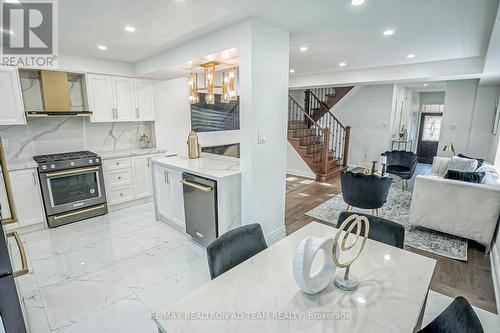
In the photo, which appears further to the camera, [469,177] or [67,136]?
[67,136]

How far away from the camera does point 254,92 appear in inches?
106

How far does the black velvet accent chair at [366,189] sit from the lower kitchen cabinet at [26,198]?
439 centimetres

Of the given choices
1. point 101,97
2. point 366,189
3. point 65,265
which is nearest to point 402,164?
point 366,189

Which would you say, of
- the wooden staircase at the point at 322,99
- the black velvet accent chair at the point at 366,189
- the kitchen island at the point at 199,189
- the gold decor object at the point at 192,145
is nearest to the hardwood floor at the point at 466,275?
the black velvet accent chair at the point at 366,189

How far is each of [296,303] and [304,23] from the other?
2641 mm

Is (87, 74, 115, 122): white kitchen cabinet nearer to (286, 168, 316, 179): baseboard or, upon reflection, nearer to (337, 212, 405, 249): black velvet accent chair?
(337, 212, 405, 249): black velvet accent chair

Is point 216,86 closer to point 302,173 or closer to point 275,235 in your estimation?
point 275,235

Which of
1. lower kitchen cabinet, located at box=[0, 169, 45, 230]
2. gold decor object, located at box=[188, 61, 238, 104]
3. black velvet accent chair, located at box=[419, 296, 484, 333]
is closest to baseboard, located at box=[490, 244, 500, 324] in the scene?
black velvet accent chair, located at box=[419, 296, 484, 333]

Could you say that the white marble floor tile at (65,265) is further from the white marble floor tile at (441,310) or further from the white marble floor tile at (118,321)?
the white marble floor tile at (441,310)

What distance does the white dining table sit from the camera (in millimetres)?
1065

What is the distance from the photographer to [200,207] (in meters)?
3.04

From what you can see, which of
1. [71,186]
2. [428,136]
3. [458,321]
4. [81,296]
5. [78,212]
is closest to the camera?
[458,321]

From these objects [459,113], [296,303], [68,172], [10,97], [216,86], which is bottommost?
[296,303]

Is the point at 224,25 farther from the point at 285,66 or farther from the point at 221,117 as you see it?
the point at 221,117
